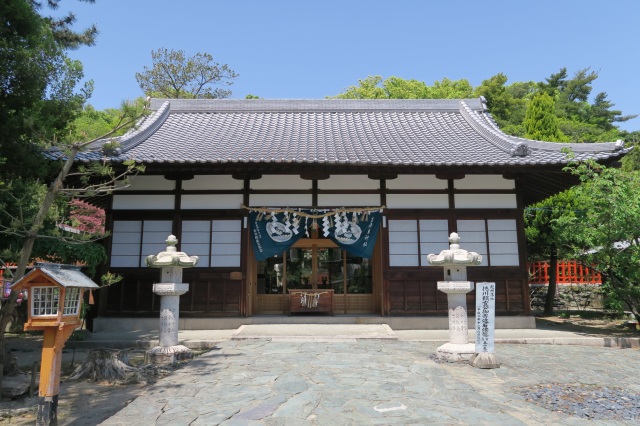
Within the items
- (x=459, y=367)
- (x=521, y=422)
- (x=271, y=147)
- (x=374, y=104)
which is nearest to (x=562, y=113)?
(x=374, y=104)

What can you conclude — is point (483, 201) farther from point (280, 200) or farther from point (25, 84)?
Answer: point (25, 84)

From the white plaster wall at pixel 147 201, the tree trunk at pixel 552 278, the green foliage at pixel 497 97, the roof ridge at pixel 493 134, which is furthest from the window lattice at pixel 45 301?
the green foliage at pixel 497 97

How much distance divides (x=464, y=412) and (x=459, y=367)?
8.80 feet

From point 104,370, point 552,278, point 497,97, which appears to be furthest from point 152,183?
point 497,97

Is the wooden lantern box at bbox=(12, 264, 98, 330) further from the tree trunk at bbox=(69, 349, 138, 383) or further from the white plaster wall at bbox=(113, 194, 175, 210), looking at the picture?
the white plaster wall at bbox=(113, 194, 175, 210)

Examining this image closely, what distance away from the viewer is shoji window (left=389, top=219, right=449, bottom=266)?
12086mm

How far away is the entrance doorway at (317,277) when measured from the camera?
14000mm

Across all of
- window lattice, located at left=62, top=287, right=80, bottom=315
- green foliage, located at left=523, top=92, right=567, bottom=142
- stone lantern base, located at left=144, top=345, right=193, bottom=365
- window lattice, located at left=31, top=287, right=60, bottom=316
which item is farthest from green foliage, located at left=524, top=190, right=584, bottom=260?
window lattice, located at left=31, top=287, right=60, bottom=316

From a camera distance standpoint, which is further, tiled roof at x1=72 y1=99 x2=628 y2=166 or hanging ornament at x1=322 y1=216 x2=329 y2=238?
hanging ornament at x1=322 y1=216 x2=329 y2=238

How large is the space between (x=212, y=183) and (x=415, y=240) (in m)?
5.86

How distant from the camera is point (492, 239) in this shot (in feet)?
39.9

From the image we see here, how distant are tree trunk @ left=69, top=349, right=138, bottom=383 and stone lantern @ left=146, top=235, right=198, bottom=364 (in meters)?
0.96

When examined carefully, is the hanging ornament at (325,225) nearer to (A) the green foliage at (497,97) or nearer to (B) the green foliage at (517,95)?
(B) the green foliage at (517,95)

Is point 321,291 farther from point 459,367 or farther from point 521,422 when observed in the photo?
point 521,422
